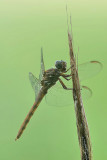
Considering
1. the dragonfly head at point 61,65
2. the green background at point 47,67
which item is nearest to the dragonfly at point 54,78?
the dragonfly head at point 61,65

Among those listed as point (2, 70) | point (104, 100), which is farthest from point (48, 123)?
point (2, 70)

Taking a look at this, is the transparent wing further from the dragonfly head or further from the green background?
the green background

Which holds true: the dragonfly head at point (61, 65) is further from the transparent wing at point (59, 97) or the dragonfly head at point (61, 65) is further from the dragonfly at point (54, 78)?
the transparent wing at point (59, 97)

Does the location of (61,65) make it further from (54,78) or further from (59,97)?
(59,97)

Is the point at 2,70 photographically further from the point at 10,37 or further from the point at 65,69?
the point at 65,69

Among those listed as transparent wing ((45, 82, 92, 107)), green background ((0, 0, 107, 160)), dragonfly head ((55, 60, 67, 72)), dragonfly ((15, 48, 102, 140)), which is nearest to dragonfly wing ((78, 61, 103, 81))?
dragonfly ((15, 48, 102, 140))

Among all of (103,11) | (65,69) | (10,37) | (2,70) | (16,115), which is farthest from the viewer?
(103,11)

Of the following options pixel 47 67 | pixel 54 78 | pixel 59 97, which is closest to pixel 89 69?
pixel 54 78
